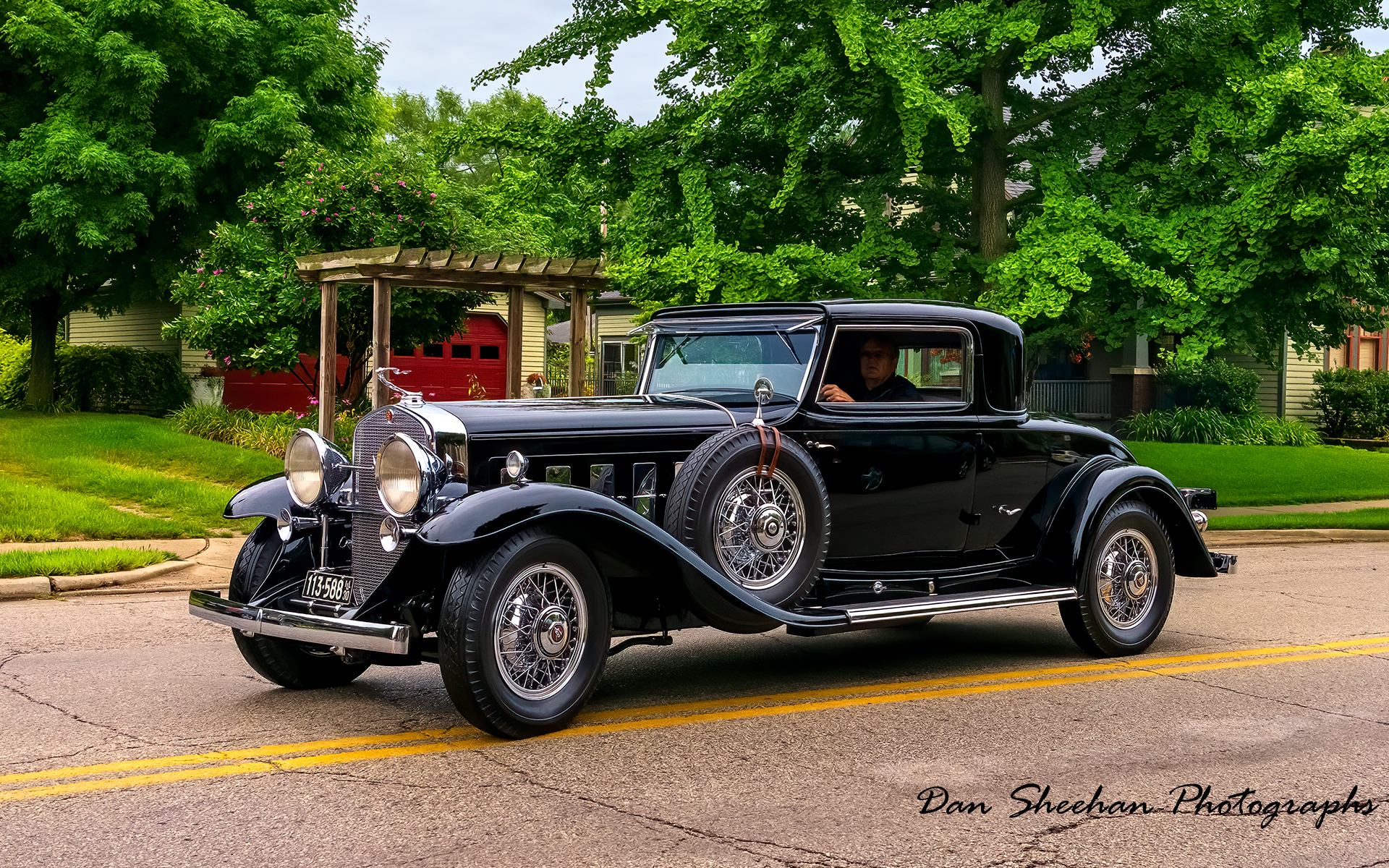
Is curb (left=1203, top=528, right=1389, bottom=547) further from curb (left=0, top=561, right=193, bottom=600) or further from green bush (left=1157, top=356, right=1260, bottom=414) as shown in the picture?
green bush (left=1157, top=356, right=1260, bottom=414)

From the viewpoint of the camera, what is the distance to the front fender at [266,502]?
6.18 metres

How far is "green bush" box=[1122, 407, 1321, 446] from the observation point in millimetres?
25547

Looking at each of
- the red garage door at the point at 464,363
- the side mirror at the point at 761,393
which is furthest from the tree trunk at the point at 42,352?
the side mirror at the point at 761,393

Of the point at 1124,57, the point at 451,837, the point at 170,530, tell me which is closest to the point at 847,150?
the point at 1124,57

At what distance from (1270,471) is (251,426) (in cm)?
1634

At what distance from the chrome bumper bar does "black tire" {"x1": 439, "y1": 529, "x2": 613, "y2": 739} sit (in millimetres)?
202

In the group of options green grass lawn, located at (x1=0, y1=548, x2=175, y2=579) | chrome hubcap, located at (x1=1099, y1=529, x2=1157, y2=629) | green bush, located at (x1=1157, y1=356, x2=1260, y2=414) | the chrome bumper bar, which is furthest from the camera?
green bush, located at (x1=1157, y1=356, x2=1260, y2=414)

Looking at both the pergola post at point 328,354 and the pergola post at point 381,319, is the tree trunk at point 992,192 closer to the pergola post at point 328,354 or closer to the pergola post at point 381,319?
the pergola post at point 381,319

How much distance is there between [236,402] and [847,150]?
49.2 feet

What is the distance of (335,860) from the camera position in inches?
154

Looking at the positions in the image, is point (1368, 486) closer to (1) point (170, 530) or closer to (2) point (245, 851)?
(1) point (170, 530)

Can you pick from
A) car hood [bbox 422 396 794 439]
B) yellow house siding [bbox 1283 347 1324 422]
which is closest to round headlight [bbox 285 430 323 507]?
car hood [bbox 422 396 794 439]

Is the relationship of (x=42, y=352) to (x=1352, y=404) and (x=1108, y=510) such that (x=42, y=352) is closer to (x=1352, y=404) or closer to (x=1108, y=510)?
(x=1108, y=510)

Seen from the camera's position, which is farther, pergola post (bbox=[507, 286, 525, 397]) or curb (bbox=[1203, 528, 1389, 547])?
pergola post (bbox=[507, 286, 525, 397])
